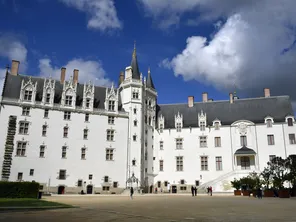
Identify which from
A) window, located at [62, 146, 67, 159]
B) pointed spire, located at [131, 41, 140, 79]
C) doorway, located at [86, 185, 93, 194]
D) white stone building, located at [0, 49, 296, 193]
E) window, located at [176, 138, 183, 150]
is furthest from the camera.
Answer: pointed spire, located at [131, 41, 140, 79]

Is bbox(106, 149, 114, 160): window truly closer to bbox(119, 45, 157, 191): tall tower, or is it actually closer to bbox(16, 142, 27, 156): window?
bbox(119, 45, 157, 191): tall tower

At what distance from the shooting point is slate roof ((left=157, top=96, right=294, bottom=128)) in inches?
1694

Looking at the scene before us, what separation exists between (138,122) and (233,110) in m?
15.8

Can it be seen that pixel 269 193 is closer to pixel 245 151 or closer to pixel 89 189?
pixel 245 151

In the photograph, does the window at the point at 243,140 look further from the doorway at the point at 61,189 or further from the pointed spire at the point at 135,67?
the doorway at the point at 61,189

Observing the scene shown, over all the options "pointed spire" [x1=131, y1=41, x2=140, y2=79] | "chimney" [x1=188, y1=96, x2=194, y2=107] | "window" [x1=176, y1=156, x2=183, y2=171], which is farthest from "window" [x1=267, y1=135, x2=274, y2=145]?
"pointed spire" [x1=131, y1=41, x2=140, y2=79]

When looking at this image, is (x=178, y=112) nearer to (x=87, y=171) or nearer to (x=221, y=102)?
(x=221, y=102)

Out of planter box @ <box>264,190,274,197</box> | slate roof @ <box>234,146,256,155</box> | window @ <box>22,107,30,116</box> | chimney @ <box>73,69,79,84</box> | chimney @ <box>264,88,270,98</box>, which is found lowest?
planter box @ <box>264,190,274,197</box>

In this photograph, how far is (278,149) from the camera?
1576 inches

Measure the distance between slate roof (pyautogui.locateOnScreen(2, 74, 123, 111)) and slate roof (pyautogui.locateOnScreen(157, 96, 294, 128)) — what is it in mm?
10518

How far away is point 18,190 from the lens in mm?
20453

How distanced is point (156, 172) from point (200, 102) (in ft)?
47.6

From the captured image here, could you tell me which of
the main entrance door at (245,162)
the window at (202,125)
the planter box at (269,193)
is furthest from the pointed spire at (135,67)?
the planter box at (269,193)

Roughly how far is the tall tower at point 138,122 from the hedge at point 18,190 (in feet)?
61.2
